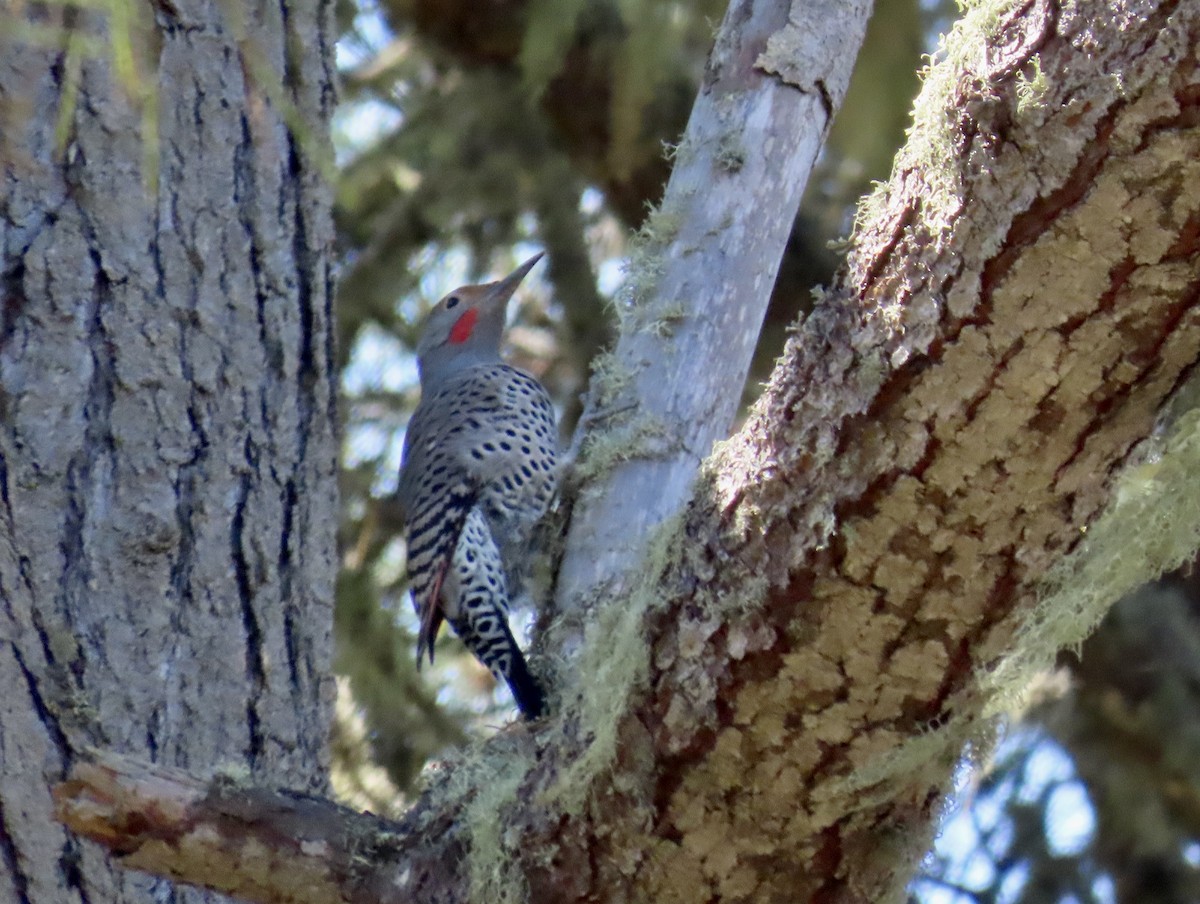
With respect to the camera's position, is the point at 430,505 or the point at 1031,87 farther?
the point at 430,505

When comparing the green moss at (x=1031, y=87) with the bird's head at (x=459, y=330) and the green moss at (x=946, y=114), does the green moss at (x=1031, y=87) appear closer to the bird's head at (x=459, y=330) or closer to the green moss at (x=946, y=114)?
the green moss at (x=946, y=114)

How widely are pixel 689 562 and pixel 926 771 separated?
1.32 ft

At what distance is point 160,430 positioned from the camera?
9.13 feet

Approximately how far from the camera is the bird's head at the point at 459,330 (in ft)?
16.7

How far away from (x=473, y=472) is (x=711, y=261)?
1.53 m

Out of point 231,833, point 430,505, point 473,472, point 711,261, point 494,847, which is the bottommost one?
point 494,847

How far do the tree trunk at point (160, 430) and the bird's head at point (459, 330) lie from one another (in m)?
1.97

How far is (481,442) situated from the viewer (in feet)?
15.4

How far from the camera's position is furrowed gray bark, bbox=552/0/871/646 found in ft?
10.7

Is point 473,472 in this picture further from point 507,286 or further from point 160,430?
point 160,430

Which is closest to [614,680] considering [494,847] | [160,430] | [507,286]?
[494,847]

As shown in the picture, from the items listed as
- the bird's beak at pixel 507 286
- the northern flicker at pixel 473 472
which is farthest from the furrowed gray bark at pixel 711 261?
the bird's beak at pixel 507 286

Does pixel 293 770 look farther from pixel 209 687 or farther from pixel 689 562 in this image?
pixel 689 562

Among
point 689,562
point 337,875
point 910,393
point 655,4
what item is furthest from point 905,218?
point 655,4
